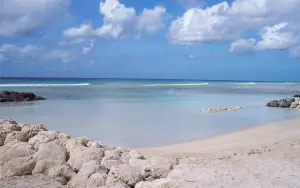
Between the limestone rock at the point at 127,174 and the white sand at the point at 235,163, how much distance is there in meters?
0.57

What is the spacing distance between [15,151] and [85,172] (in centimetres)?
182

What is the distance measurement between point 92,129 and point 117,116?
445cm

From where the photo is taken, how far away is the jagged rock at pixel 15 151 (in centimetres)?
707

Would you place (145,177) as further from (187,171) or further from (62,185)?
(62,185)

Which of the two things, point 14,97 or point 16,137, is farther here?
point 14,97

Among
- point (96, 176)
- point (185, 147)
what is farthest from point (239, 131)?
point (96, 176)

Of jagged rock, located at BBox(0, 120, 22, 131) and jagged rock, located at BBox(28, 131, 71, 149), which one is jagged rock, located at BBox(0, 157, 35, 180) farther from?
jagged rock, located at BBox(0, 120, 22, 131)

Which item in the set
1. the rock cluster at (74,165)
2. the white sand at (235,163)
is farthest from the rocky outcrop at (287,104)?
the rock cluster at (74,165)

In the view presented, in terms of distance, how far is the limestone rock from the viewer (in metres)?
6.06

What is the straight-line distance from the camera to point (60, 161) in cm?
700

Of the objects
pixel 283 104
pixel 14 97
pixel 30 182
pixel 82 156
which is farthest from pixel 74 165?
pixel 14 97

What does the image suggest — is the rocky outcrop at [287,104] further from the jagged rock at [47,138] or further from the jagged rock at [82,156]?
the jagged rock at [82,156]

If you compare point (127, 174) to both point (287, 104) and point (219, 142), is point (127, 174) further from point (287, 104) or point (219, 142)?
point (287, 104)

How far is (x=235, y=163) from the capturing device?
7.59 meters
